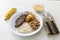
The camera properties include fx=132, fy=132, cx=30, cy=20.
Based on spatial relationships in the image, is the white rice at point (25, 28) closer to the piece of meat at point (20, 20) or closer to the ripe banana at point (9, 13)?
the piece of meat at point (20, 20)

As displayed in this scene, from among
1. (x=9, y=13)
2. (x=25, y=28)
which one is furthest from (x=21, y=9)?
(x=25, y=28)

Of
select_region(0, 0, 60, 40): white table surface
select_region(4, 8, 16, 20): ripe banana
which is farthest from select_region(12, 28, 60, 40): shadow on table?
select_region(4, 8, 16, 20): ripe banana

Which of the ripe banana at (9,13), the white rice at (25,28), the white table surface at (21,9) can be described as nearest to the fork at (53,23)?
the white table surface at (21,9)

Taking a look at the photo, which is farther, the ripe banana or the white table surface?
the ripe banana

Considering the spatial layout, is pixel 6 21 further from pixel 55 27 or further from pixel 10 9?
pixel 55 27

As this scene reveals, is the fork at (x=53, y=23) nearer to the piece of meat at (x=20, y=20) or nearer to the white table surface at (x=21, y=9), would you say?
the white table surface at (x=21, y=9)

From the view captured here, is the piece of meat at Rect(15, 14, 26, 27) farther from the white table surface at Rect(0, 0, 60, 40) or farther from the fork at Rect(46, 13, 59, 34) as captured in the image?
the fork at Rect(46, 13, 59, 34)

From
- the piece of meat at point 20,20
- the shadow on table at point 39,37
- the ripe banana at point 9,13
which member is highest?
the ripe banana at point 9,13

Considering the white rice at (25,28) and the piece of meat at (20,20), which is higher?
the piece of meat at (20,20)

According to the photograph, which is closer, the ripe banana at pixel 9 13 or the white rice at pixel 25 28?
the white rice at pixel 25 28

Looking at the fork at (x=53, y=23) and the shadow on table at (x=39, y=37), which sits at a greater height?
the fork at (x=53, y=23)

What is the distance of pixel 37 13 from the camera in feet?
3.55

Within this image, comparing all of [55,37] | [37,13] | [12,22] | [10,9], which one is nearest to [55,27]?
[55,37]

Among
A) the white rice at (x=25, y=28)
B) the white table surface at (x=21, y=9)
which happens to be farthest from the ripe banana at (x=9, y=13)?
the white rice at (x=25, y=28)
